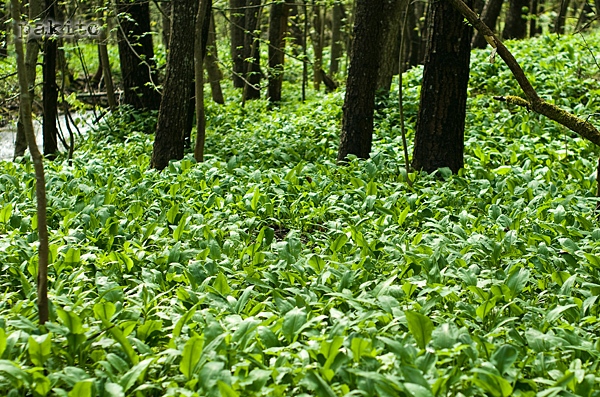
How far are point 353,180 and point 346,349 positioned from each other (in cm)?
290

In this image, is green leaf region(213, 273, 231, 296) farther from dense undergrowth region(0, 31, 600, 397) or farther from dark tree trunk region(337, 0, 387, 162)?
dark tree trunk region(337, 0, 387, 162)

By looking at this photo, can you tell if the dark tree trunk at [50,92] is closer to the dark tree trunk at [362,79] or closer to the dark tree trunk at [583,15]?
the dark tree trunk at [362,79]

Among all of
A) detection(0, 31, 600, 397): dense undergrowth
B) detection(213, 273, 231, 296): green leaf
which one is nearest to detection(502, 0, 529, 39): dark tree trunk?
detection(0, 31, 600, 397): dense undergrowth

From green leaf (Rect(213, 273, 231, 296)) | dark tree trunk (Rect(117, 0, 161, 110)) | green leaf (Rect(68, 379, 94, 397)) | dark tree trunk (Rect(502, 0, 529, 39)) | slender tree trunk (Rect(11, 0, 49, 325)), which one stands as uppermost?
dark tree trunk (Rect(502, 0, 529, 39))

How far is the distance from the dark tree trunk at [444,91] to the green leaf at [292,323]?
3399 mm

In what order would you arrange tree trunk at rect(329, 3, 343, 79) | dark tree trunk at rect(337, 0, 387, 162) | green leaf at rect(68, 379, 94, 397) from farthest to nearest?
tree trunk at rect(329, 3, 343, 79) → dark tree trunk at rect(337, 0, 387, 162) → green leaf at rect(68, 379, 94, 397)

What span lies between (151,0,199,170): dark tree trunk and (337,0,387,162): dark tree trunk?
7.01ft

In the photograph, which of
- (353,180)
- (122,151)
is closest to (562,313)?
(353,180)

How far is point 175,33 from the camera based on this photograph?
21.6 ft

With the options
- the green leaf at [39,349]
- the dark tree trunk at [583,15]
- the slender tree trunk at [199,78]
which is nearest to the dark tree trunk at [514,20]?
the dark tree trunk at [583,15]

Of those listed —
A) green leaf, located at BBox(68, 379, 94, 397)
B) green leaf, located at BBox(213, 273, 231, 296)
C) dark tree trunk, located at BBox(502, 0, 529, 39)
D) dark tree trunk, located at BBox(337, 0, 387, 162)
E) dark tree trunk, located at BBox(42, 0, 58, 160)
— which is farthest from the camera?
dark tree trunk, located at BBox(502, 0, 529, 39)

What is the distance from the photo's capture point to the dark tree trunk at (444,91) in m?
5.29

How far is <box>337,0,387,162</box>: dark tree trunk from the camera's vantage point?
617 cm

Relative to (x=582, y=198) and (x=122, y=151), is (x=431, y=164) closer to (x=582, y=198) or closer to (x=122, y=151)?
(x=582, y=198)
